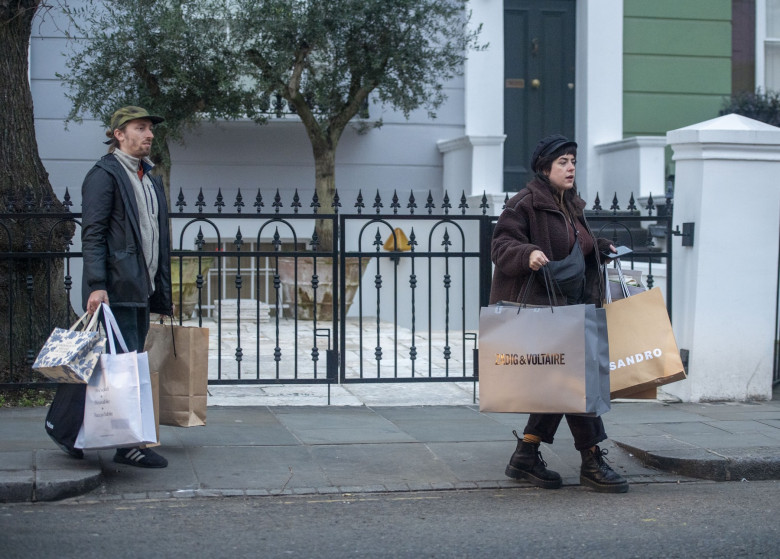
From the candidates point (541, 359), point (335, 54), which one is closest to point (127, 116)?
point (541, 359)

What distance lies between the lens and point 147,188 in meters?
5.56

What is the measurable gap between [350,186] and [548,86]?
116 inches

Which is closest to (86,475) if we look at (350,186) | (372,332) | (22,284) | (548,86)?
(22,284)

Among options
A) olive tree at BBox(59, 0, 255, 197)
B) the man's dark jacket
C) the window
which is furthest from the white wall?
the man's dark jacket

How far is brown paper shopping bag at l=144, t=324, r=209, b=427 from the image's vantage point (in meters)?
5.69

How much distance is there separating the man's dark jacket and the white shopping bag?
44 cm

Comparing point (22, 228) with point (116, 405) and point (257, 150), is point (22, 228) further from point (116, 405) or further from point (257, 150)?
→ point (257, 150)

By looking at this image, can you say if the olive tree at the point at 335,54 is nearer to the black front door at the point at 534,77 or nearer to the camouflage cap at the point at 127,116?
the black front door at the point at 534,77

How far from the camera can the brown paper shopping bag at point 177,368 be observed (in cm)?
569

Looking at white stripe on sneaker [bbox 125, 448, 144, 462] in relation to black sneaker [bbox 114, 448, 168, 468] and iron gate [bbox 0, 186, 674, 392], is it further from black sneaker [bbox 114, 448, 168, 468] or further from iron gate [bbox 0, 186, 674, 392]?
iron gate [bbox 0, 186, 674, 392]

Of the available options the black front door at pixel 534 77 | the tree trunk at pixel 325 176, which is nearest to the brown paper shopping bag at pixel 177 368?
the tree trunk at pixel 325 176

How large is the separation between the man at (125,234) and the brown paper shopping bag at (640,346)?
7.96ft

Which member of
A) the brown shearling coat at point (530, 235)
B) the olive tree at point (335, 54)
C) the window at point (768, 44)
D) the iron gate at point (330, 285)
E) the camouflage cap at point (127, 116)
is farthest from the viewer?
the window at point (768, 44)

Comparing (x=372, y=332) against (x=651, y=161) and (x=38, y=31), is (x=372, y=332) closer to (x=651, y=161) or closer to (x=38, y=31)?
(x=651, y=161)
